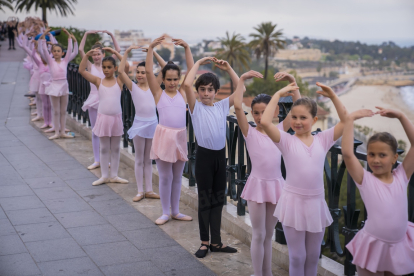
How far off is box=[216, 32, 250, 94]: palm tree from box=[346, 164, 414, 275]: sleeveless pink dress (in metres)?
67.2

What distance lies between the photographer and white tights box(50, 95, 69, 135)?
30.7ft

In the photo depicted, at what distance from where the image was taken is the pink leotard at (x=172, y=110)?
5094 mm

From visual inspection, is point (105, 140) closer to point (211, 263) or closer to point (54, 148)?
point (54, 148)

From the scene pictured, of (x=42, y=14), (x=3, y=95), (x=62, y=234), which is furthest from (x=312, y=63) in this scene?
(x=62, y=234)

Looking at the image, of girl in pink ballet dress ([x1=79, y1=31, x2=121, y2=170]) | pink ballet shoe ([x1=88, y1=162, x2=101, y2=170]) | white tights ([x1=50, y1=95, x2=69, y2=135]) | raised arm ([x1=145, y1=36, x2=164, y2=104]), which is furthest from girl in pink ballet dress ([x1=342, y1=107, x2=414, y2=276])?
white tights ([x1=50, y1=95, x2=69, y2=135])

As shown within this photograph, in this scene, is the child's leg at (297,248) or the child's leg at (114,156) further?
the child's leg at (114,156)

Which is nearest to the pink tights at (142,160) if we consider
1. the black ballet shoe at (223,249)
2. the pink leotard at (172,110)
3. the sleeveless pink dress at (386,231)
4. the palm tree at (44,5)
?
the pink leotard at (172,110)

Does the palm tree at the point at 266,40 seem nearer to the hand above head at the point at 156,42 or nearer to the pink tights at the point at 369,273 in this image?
the hand above head at the point at 156,42

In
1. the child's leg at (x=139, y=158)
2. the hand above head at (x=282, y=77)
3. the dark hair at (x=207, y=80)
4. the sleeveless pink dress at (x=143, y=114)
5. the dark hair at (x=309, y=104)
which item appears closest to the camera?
the dark hair at (x=309, y=104)

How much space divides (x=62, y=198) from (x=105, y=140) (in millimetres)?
1045

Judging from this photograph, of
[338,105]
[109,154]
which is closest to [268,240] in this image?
[338,105]

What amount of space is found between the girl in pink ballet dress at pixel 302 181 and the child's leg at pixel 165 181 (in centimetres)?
198

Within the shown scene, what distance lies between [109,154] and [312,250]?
3964 millimetres

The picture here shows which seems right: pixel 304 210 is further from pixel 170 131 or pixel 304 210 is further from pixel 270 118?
pixel 170 131
